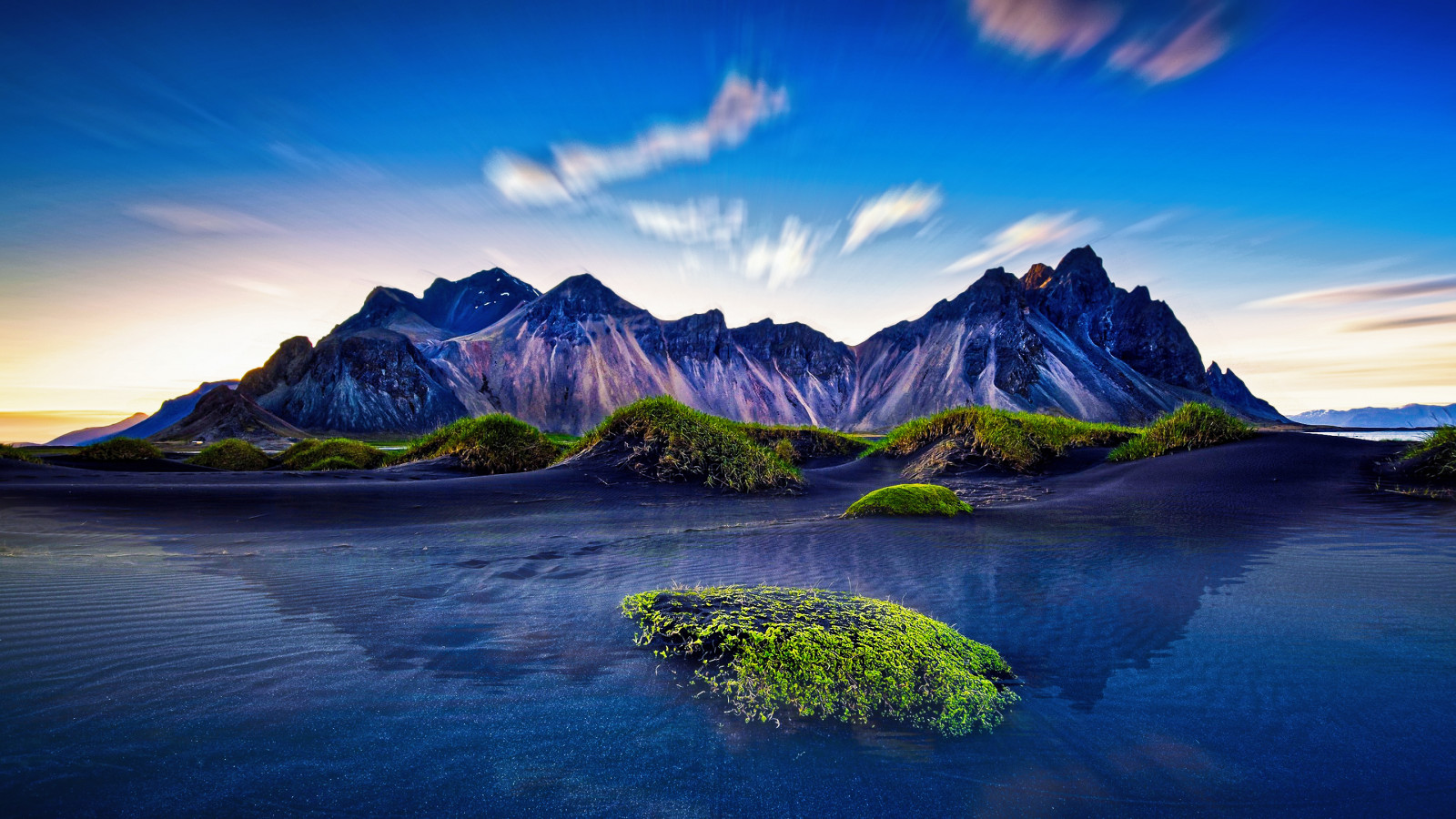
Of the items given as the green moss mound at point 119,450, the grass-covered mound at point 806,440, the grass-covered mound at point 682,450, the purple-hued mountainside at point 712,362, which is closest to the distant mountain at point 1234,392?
the purple-hued mountainside at point 712,362

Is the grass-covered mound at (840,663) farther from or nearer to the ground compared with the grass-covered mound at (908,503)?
nearer to the ground

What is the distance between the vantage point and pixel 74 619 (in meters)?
3.38

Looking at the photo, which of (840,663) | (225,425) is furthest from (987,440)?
(225,425)

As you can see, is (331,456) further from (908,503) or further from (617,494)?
(908,503)

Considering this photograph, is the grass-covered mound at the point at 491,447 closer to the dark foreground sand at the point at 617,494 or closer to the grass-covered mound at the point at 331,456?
the dark foreground sand at the point at 617,494

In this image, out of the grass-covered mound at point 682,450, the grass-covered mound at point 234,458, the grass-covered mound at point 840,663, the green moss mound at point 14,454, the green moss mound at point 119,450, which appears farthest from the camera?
the grass-covered mound at point 234,458

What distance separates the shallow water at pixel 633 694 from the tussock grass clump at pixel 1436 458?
3.73 metres

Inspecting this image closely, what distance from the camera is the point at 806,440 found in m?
21.6

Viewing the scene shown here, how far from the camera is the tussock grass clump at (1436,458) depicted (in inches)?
306

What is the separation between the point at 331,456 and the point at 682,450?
34.0ft

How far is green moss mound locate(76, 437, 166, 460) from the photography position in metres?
13.6

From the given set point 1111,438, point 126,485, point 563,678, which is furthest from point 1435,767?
point 1111,438

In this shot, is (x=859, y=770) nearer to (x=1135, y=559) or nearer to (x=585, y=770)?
(x=585, y=770)

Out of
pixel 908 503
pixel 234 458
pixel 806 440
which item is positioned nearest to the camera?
pixel 908 503
